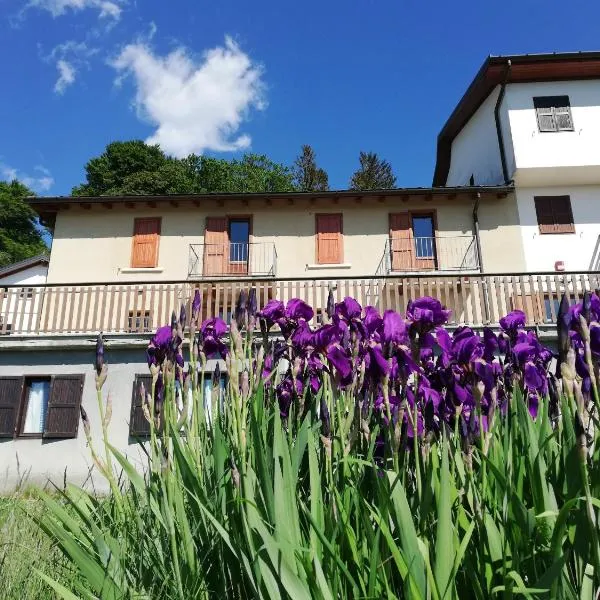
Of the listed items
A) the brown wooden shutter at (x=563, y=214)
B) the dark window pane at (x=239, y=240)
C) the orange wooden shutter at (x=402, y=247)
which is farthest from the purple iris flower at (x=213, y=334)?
the brown wooden shutter at (x=563, y=214)

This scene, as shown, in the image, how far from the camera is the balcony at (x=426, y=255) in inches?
671

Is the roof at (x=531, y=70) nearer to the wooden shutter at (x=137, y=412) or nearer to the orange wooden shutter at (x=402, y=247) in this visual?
the orange wooden shutter at (x=402, y=247)

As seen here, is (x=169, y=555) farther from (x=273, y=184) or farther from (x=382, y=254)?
(x=273, y=184)

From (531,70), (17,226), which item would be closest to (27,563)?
(531,70)

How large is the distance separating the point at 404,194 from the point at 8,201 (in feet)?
117

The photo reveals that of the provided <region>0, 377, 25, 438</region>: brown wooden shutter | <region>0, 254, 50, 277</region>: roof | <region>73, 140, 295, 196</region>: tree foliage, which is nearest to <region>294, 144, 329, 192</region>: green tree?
<region>73, 140, 295, 196</region>: tree foliage

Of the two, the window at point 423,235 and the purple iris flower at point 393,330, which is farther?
the window at point 423,235

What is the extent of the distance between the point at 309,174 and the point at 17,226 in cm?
2376

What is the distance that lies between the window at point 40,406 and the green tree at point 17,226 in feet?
105

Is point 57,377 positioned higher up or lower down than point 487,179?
lower down

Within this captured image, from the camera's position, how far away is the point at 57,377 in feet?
34.8

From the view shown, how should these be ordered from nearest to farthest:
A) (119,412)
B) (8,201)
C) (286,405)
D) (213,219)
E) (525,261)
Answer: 1. (286,405)
2. (119,412)
3. (525,261)
4. (213,219)
5. (8,201)

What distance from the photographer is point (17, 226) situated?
42219 mm

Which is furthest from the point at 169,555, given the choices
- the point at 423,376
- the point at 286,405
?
the point at 423,376
